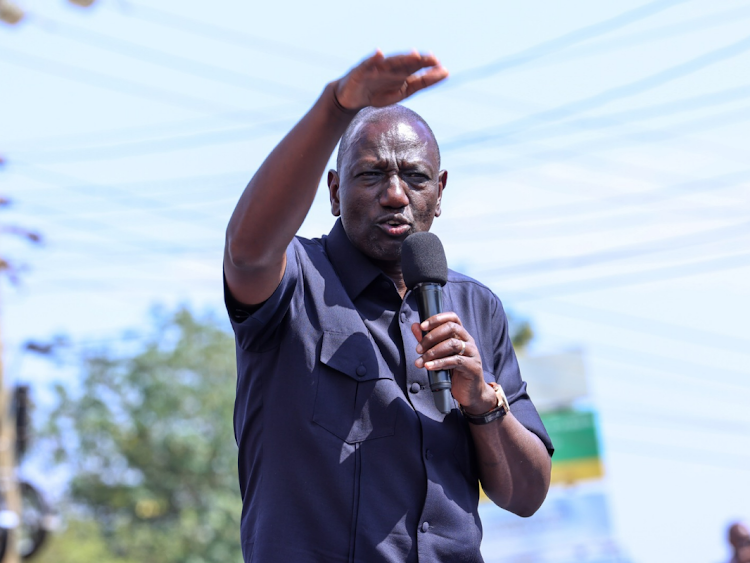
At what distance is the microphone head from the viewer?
2.77 meters

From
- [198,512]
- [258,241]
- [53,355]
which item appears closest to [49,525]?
[53,355]

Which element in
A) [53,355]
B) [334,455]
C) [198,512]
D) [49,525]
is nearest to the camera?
[334,455]

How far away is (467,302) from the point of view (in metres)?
3.14

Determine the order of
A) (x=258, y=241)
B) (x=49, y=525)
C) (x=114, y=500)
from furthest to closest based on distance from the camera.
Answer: (x=114, y=500) < (x=49, y=525) < (x=258, y=241)

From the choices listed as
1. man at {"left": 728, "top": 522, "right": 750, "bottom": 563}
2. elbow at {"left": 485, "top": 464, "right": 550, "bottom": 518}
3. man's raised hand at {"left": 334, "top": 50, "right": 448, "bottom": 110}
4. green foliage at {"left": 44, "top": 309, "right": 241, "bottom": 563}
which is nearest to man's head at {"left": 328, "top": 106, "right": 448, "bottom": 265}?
man's raised hand at {"left": 334, "top": 50, "right": 448, "bottom": 110}

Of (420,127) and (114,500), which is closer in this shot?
(420,127)

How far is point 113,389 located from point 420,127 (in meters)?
26.4

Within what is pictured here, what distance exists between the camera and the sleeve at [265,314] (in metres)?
2.57

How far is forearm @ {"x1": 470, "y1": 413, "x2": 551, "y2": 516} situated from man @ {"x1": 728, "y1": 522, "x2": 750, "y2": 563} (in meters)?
4.69

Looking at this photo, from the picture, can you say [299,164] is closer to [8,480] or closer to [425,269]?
[425,269]

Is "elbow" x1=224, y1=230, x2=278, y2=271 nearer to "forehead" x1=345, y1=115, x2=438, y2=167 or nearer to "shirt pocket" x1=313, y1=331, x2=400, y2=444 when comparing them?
"shirt pocket" x1=313, y1=331, x2=400, y2=444

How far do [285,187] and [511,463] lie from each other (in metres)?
1.12

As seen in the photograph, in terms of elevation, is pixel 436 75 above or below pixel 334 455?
above

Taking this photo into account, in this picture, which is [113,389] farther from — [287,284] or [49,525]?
[287,284]
